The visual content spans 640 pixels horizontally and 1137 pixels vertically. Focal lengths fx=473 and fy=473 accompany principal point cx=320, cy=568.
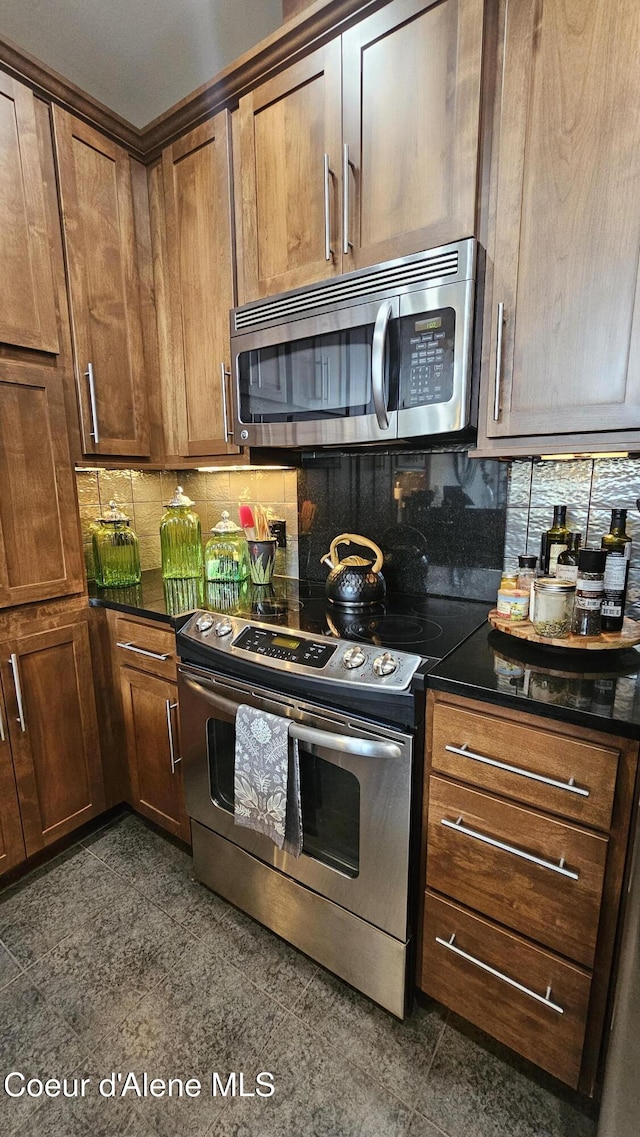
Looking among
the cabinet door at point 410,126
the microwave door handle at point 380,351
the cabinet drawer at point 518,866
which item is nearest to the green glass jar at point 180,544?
the microwave door handle at point 380,351

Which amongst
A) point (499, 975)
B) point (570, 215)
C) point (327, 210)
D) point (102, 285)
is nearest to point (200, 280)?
point (102, 285)

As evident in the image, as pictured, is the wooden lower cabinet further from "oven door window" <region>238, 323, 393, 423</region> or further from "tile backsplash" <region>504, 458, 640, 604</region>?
"oven door window" <region>238, 323, 393, 423</region>

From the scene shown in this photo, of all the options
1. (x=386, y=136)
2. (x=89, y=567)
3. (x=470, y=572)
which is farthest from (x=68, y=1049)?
(x=386, y=136)

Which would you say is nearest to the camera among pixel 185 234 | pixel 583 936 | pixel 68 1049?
pixel 583 936

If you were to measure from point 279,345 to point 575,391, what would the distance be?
84cm

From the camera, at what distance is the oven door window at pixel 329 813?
1.20 metres

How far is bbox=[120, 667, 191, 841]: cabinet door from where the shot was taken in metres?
1.61

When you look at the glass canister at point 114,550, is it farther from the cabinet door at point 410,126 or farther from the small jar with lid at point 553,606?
the small jar with lid at point 553,606

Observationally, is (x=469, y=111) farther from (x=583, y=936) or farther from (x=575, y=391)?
(x=583, y=936)

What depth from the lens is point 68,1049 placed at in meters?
1.15

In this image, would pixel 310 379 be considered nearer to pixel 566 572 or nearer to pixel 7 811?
pixel 566 572

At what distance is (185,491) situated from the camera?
2.30 m

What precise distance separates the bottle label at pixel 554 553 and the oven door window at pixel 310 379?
0.62 meters

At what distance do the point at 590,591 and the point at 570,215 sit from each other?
0.81 m
